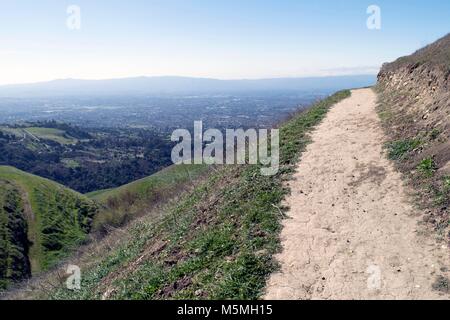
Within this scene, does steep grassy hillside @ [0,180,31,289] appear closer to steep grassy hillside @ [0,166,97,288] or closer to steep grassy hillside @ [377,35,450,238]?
steep grassy hillside @ [0,166,97,288]

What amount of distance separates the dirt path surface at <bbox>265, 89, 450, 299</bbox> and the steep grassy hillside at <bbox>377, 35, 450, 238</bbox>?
16.4 inches

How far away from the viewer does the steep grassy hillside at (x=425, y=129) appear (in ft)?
29.3

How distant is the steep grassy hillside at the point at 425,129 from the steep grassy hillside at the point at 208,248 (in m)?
3.15

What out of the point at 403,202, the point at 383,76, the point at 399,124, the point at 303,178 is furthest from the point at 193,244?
the point at 383,76

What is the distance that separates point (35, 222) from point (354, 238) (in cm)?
4431

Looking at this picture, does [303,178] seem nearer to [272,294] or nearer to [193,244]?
[193,244]

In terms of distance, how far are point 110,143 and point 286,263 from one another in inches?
5521

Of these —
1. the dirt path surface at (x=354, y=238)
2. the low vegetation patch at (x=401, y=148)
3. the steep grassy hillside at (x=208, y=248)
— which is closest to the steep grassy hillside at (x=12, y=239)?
the steep grassy hillside at (x=208, y=248)

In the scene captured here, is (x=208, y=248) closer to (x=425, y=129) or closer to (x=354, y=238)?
(x=354, y=238)

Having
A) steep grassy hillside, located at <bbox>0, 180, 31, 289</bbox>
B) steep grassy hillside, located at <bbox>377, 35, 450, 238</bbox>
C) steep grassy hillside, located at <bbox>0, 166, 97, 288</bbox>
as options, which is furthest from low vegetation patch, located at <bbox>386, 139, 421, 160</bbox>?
steep grassy hillside, located at <bbox>0, 180, 31, 289</bbox>

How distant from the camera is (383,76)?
84.8 feet

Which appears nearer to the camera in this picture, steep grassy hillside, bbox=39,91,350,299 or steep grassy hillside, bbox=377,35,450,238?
steep grassy hillside, bbox=39,91,350,299

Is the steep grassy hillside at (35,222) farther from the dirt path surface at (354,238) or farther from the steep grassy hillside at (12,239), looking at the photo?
the dirt path surface at (354,238)

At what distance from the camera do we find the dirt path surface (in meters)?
6.59
